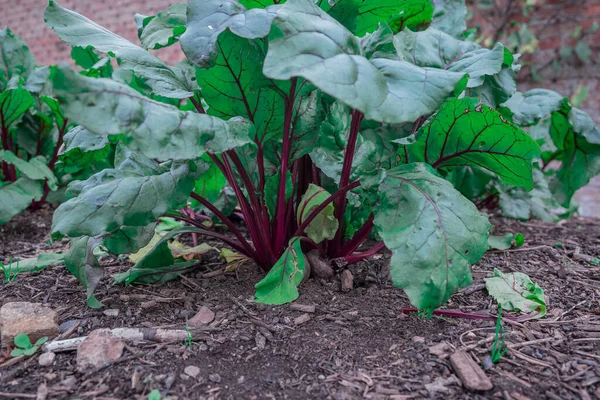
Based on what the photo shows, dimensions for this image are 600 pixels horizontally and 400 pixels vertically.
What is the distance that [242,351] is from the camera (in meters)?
1.13

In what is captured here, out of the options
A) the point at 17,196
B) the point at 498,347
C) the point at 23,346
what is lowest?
the point at 17,196

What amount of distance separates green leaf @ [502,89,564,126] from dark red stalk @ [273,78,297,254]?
100 cm

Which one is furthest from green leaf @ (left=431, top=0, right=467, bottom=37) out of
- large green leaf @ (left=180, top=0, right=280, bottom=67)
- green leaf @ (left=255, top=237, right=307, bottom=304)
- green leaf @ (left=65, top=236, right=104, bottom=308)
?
green leaf @ (left=65, top=236, right=104, bottom=308)

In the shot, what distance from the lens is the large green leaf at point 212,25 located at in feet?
3.50

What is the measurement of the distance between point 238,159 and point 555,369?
949mm

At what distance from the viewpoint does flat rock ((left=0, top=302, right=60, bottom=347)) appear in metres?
1.15

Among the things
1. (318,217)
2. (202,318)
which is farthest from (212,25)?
(202,318)

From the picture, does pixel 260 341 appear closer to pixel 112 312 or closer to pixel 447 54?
pixel 112 312

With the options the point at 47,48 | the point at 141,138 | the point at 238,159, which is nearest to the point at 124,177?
the point at 238,159

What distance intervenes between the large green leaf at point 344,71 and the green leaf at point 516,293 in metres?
0.65

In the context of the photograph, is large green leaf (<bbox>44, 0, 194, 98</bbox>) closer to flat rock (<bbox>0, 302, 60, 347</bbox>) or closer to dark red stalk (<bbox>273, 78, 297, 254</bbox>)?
dark red stalk (<bbox>273, 78, 297, 254</bbox>)

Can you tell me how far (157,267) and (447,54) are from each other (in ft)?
3.80

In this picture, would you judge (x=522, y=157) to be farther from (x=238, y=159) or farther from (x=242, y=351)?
(x=242, y=351)

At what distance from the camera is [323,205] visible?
135 cm
